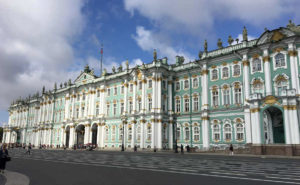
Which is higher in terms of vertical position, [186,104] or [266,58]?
[266,58]

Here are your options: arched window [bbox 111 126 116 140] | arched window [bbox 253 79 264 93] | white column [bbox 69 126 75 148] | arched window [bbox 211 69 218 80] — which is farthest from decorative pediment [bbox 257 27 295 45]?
white column [bbox 69 126 75 148]

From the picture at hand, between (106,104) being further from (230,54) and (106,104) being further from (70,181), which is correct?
(70,181)

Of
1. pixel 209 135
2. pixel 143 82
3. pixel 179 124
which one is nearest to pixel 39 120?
pixel 143 82

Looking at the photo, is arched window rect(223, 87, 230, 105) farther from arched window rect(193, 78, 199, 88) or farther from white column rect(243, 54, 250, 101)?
arched window rect(193, 78, 199, 88)

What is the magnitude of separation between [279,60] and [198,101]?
1546 cm

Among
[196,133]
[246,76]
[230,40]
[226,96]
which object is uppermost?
[230,40]

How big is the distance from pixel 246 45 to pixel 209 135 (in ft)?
53.2

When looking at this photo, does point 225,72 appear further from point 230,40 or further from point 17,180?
point 17,180

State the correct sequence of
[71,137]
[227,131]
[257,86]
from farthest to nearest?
[71,137]
[227,131]
[257,86]

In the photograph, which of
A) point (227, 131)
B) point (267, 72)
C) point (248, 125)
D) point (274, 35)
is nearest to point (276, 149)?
point (248, 125)

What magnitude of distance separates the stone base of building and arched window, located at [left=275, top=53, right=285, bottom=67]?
12050 mm

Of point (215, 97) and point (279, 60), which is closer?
point (279, 60)

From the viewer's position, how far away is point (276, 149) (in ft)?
103

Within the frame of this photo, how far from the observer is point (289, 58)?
3478cm
